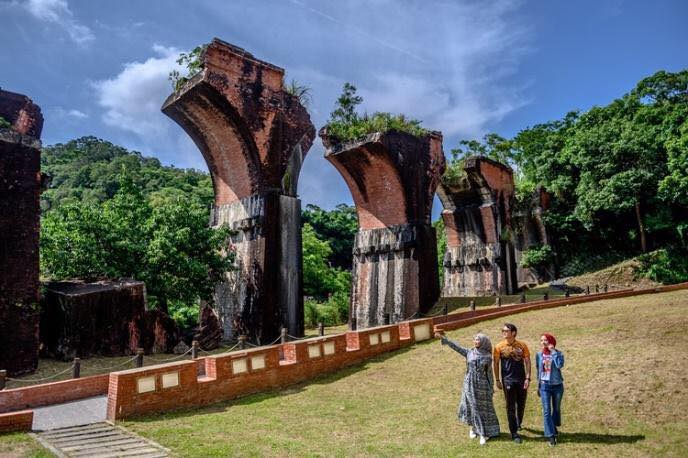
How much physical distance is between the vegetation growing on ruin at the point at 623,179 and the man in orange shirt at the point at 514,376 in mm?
18842

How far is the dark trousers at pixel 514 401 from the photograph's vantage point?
17.9ft

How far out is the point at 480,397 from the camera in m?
5.59

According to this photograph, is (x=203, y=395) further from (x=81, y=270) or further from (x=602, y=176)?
(x=602, y=176)

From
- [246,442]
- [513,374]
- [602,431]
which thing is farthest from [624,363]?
[246,442]

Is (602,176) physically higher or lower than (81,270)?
higher

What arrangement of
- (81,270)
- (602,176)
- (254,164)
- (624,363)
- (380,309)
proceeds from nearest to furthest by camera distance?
1. (624,363)
2. (81,270)
3. (254,164)
4. (380,309)
5. (602,176)

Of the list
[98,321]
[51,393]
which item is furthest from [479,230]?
[51,393]

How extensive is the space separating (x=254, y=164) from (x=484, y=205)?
12.1 meters

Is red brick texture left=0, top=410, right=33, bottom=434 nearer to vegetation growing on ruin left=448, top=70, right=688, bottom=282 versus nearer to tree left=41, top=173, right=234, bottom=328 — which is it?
tree left=41, top=173, right=234, bottom=328

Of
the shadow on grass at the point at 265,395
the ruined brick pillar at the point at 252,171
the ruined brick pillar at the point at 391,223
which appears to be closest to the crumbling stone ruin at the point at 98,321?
the ruined brick pillar at the point at 252,171

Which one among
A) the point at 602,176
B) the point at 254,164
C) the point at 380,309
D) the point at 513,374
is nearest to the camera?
the point at 513,374

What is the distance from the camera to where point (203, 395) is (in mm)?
7633

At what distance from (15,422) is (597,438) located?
248 inches

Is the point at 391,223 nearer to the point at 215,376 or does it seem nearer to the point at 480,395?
the point at 215,376
